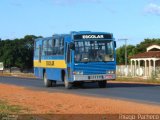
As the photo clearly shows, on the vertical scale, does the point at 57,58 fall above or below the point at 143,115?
above

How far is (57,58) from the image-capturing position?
32719 mm

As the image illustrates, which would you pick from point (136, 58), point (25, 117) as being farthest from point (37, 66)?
point (136, 58)

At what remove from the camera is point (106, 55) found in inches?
A: 1204

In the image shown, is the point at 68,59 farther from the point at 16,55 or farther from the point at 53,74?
the point at 16,55

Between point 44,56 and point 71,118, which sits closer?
point 71,118

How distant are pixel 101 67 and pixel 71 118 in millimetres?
15257

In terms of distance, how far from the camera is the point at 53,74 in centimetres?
3372

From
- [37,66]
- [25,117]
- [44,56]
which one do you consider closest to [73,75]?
[44,56]

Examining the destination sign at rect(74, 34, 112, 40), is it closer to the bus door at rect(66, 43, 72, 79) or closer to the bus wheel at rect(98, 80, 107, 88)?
the bus door at rect(66, 43, 72, 79)

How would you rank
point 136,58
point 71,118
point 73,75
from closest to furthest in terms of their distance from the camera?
point 71,118 < point 73,75 < point 136,58

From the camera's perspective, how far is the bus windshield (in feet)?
99.6

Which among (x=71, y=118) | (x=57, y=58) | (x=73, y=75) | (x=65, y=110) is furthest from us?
(x=57, y=58)

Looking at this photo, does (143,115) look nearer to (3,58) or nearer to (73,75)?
(73,75)

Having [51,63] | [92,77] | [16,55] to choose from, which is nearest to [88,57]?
[92,77]
